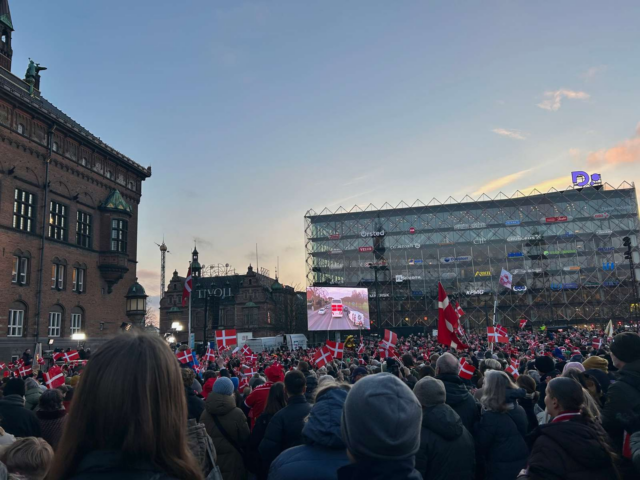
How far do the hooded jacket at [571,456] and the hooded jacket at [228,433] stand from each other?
12.1ft

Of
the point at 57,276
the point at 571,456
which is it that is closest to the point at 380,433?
the point at 571,456

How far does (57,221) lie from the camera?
121 ft

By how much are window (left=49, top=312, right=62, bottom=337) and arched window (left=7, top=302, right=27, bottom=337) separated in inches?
91.1

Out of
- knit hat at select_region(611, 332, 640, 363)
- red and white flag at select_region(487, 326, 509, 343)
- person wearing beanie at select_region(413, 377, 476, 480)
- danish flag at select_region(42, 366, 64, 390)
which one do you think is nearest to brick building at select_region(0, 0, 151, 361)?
danish flag at select_region(42, 366, 64, 390)

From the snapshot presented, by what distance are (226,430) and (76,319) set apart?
3686 cm

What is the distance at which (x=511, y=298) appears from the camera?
65.8m

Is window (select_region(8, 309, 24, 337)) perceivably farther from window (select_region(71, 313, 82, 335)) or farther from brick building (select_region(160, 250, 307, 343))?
brick building (select_region(160, 250, 307, 343))

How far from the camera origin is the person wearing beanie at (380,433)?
2.25 metres

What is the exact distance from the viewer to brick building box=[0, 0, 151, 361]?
32.6 metres

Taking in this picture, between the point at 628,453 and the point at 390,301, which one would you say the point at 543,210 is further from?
the point at 628,453

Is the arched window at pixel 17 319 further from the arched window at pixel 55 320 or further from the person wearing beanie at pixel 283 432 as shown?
the person wearing beanie at pixel 283 432

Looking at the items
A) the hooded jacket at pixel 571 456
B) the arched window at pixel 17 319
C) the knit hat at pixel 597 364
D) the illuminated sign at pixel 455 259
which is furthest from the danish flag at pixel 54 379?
the illuminated sign at pixel 455 259

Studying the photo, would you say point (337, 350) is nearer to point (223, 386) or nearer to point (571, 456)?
point (223, 386)

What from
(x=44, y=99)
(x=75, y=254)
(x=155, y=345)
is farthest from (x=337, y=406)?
(x=44, y=99)
